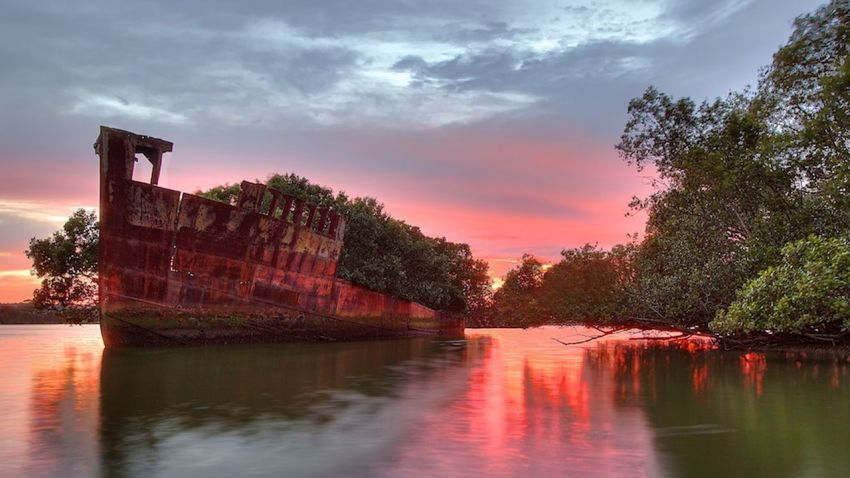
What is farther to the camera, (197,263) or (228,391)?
(197,263)

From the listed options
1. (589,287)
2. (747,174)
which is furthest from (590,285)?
(747,174)

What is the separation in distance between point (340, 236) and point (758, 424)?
2483cm

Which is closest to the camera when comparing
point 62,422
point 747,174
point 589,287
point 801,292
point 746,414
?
point 62,422

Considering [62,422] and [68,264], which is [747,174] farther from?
[68,264]

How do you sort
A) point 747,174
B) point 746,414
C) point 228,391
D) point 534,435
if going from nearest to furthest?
point 534,435
point 746,414
point 228,391
point 747,174

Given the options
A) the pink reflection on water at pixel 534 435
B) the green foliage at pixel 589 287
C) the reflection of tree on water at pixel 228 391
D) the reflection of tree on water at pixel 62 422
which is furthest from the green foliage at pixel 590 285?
the reflection of tree on water at pixel 62 422

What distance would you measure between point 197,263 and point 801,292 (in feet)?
65.5

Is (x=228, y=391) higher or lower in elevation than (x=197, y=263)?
lower

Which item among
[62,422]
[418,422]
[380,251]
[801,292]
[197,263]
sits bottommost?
[62,422]

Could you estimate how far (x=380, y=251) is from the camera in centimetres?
4591

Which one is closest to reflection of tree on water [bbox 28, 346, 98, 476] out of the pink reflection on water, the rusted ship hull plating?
the pink reflection on water

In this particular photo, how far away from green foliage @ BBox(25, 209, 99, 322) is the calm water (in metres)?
20.1

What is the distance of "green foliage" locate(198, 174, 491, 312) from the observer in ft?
134

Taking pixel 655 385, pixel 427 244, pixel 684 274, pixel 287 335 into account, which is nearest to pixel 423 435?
pixel 655 385
